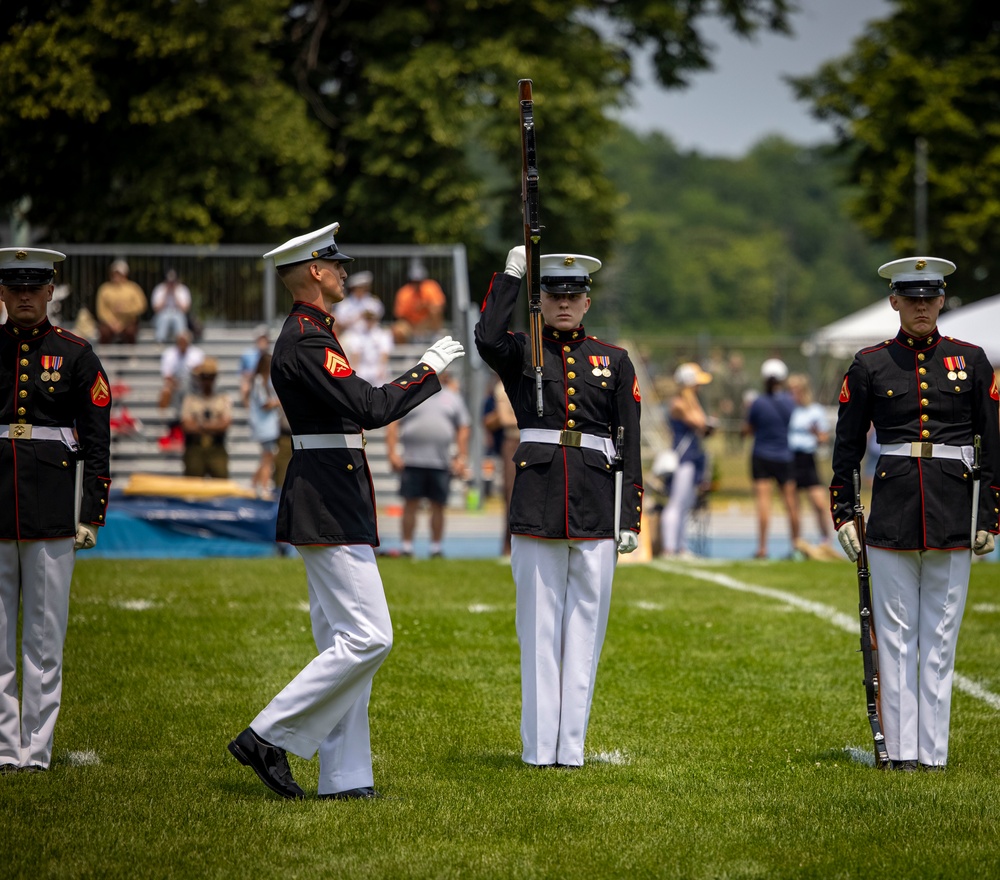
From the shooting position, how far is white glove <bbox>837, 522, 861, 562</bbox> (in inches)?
282

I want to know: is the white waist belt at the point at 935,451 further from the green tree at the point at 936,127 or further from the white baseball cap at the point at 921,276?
the green tree at the point at 936,127

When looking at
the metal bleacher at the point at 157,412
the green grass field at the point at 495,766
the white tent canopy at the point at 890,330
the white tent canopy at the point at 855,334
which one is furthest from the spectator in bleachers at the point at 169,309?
the white tent canopy at the point at 855,334

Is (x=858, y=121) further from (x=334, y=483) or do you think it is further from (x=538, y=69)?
(x=334, y=483)

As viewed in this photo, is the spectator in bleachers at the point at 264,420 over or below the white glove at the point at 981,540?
over

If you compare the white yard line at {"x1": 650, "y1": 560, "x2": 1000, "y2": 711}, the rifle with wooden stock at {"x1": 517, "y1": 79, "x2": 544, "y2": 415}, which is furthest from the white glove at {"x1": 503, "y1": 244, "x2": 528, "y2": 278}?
the white yard line at {"x1": 650, "y1": 560, "x2": 1000, "y2": 711}

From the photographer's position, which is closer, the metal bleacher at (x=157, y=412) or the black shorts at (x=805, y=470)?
the black shorts at (x=805, y=470)

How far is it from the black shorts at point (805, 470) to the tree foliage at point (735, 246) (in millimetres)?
83064

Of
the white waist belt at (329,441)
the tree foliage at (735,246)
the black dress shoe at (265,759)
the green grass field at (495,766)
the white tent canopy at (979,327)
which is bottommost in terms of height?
the green grass field at (495,766)

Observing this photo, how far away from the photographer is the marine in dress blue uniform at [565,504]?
695 centimetres

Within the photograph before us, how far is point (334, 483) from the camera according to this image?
628 centimetres

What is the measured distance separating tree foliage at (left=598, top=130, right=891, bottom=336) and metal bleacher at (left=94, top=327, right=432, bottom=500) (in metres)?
79.1

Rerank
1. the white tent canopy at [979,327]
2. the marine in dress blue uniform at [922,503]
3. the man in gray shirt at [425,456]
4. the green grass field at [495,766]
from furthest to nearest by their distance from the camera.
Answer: the white tent canopy at [979,327] < the man in gray shirt at [425,456] < the marine in dress blue uniform at [922,503] < the green grass field at [495,766]

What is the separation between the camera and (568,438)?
23.2ft

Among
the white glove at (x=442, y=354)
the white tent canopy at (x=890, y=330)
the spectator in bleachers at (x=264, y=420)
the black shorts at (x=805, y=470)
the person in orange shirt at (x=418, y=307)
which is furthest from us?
the person in orange shirt at (x=418, y=307)
